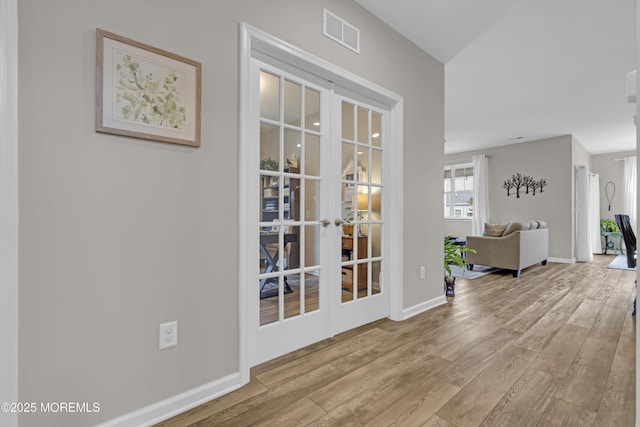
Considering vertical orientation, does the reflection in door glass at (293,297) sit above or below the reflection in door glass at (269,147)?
below

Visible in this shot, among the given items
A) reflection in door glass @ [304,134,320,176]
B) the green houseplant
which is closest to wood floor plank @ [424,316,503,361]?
reflection in door glass @ [304,134,320,176]

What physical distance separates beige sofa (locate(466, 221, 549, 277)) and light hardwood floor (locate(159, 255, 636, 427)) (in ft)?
5.69

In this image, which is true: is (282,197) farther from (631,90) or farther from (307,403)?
(631,90)

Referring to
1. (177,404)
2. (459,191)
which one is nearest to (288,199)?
(177,404)

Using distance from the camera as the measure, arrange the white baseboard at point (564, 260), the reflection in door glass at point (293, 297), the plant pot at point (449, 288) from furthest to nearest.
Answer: the white baseboard at point (564, 260) < the plant pot at point (449, 288) < the reflection in door glass at point (293, 297)

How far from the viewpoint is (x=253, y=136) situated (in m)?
1.87

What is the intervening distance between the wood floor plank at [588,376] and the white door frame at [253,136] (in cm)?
123

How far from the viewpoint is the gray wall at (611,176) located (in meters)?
7.66

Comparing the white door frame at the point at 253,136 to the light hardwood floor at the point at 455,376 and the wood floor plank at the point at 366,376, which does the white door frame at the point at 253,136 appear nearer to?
the light hardwood floor at the point at 455,376

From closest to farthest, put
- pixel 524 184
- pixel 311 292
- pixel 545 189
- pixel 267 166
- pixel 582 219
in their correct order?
1. pixel 267 166
2. pixel 311 292
3. pixel 582 219
4. pixel 545 189
5. pixel 524 184

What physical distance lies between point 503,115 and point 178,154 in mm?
5463

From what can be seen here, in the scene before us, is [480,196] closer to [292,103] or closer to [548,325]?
[548,325]

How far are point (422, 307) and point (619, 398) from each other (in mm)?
1500

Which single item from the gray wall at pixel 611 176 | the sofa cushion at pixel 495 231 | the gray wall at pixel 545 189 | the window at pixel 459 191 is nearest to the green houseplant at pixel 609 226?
the gray wall at pixel 611 176
